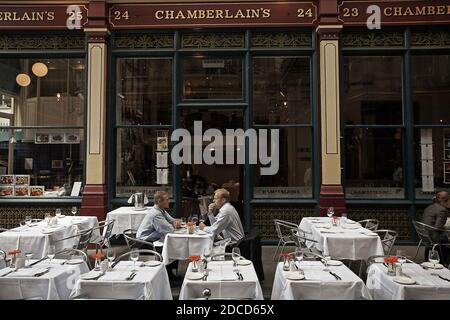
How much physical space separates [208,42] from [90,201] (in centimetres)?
426

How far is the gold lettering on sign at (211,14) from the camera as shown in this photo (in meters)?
9.14

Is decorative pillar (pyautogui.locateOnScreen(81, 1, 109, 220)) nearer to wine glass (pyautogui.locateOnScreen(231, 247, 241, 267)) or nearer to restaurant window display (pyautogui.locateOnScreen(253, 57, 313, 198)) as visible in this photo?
restaurant window display (pyautogui.locateOnScreen(253, 57, 313, 198))

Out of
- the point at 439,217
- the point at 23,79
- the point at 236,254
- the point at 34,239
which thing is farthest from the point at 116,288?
the point at 23,79

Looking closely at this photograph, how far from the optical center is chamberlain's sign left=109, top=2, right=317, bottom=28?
9.12 meters

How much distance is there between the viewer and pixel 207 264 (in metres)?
4.54

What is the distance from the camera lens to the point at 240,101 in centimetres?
925

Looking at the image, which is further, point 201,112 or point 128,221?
point 201,112

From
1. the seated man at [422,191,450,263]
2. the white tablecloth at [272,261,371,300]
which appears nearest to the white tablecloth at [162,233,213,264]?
the white tablecloth at [272,261,371,300]

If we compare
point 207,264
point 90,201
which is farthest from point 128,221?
point 207,264

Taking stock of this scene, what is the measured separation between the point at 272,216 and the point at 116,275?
537 cm

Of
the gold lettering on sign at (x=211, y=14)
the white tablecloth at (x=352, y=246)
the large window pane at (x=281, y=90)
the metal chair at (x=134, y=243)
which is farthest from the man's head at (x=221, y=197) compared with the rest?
the gold lettering on sign at (x=211, y=14)

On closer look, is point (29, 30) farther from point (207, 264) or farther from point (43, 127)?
point (207, 264)

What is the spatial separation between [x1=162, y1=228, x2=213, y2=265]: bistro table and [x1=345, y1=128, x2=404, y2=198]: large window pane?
4133mm

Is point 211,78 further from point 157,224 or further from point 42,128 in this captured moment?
point 157,224
